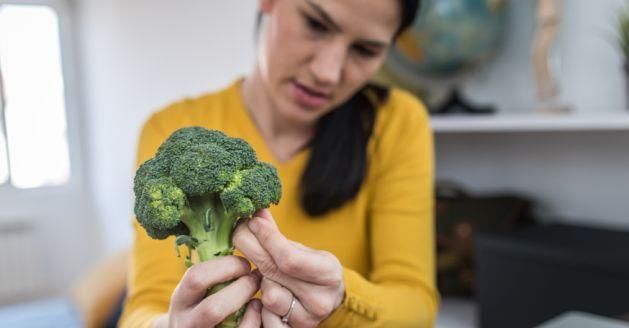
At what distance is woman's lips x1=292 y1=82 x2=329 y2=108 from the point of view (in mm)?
444

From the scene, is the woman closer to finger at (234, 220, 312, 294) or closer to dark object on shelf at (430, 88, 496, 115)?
finger at (234, 220, 312, 294)

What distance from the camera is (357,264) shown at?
43cm

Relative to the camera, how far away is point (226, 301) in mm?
260

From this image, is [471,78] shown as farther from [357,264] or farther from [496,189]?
[357,264]

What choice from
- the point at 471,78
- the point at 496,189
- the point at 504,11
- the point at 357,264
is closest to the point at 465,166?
the point at 496,189

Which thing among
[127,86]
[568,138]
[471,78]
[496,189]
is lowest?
[496,189]

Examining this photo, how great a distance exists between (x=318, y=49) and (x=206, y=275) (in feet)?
0.73

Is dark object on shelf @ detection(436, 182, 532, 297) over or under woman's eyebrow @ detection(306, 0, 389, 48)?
under

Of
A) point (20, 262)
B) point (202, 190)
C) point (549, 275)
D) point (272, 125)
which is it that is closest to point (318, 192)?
point (272, 125)

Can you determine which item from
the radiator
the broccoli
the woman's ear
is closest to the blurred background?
the woman's ear

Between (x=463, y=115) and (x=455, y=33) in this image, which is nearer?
(x=455, y=33)

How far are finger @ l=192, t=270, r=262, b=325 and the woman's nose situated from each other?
198mm

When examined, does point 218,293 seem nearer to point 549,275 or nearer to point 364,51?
point 364,51

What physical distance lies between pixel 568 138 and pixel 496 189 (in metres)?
0.24
